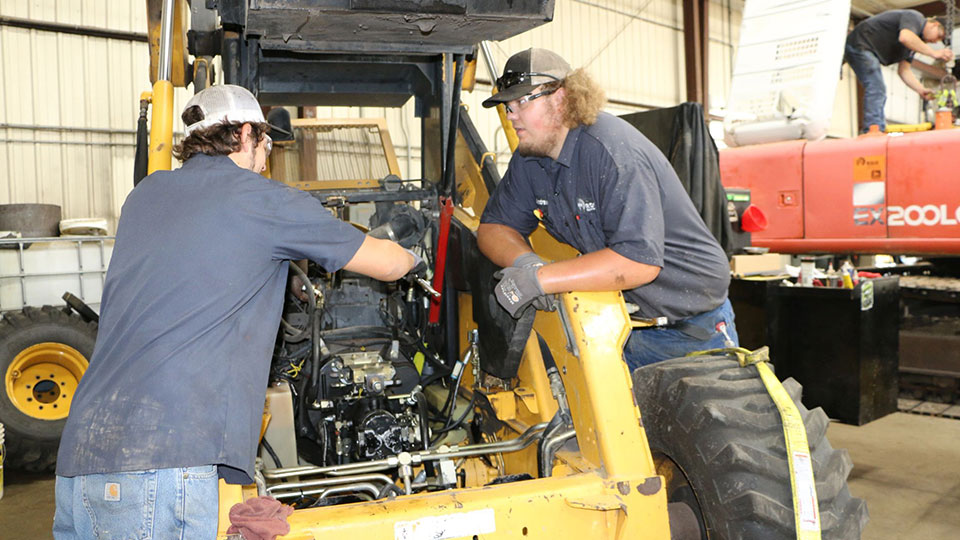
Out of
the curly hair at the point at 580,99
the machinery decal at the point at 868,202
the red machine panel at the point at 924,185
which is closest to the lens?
the curly hair at the point at 580,99

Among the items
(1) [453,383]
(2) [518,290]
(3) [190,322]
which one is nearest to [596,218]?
(2) [518,290]

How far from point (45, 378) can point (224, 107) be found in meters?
4.70

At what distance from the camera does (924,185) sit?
5.50 metres

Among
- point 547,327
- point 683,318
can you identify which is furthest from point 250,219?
point 683,318

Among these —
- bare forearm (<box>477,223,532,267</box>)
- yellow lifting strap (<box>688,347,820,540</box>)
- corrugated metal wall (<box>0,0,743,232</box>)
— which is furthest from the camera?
corrugated metal wall (<box>0,0,743,232</box>)

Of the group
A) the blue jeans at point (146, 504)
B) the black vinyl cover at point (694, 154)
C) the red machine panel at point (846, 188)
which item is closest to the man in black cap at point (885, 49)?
the red machine panel at point (846, 188)

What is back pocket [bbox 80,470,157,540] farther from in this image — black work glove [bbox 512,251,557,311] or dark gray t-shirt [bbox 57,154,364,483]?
black work glove [bbox 512,251,557,311]

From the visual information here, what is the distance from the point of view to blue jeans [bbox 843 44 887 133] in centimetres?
637

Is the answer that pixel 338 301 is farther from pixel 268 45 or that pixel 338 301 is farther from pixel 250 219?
pixel 250 219

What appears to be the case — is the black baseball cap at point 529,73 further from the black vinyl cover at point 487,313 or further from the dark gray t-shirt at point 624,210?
the black vinyl cover at point 487,313

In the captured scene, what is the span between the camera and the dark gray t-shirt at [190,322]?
5.87 feet

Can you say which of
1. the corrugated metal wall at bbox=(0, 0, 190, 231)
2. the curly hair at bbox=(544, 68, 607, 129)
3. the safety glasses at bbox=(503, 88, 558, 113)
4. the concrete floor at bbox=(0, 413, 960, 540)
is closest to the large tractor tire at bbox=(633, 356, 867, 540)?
the curly hair at bbox=(544, 68, 607, 129)

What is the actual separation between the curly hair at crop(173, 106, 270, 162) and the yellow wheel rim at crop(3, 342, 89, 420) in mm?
4208

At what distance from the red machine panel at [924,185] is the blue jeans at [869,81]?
77 centimetres
